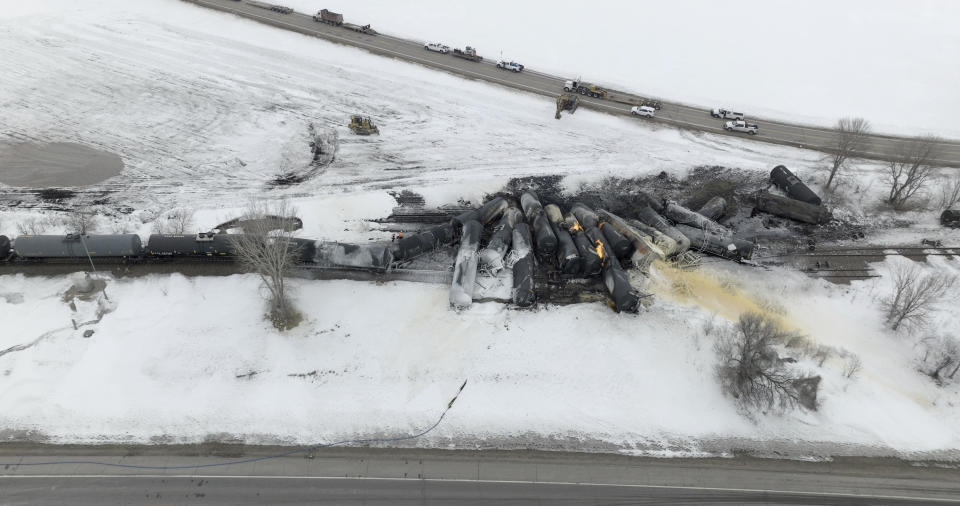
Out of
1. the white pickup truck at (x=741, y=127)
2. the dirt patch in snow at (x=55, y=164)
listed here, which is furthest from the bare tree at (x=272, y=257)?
the white pickup truck at (x=741, y=127)

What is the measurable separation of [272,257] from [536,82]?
Result: 45.3 metres

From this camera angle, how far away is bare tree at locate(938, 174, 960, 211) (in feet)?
159

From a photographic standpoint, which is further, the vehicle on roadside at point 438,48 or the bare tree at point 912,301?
the vehicle on roadside at point 438,48

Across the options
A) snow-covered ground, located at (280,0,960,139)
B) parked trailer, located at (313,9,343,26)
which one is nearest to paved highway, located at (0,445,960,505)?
snow-covered ground, located at (280,0,960,139)

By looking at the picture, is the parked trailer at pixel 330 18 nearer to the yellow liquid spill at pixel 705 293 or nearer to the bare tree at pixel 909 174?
the yellow liquid spill at pixel 705 293

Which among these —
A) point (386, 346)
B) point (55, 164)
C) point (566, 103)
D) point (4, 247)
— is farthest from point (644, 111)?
point (55, 164)

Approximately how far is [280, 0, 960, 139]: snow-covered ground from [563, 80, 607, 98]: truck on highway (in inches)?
195

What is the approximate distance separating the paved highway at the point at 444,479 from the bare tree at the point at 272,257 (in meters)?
9.61

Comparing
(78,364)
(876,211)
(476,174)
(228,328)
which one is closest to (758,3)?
(876,211)

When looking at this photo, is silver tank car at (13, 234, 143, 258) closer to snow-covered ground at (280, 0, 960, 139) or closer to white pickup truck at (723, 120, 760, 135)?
snow-covered ground at (280, 0, 960, 139)

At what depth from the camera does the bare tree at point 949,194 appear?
159ft

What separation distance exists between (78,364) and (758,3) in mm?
113096

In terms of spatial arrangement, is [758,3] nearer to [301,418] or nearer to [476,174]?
[476,174]

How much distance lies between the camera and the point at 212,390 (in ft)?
104
